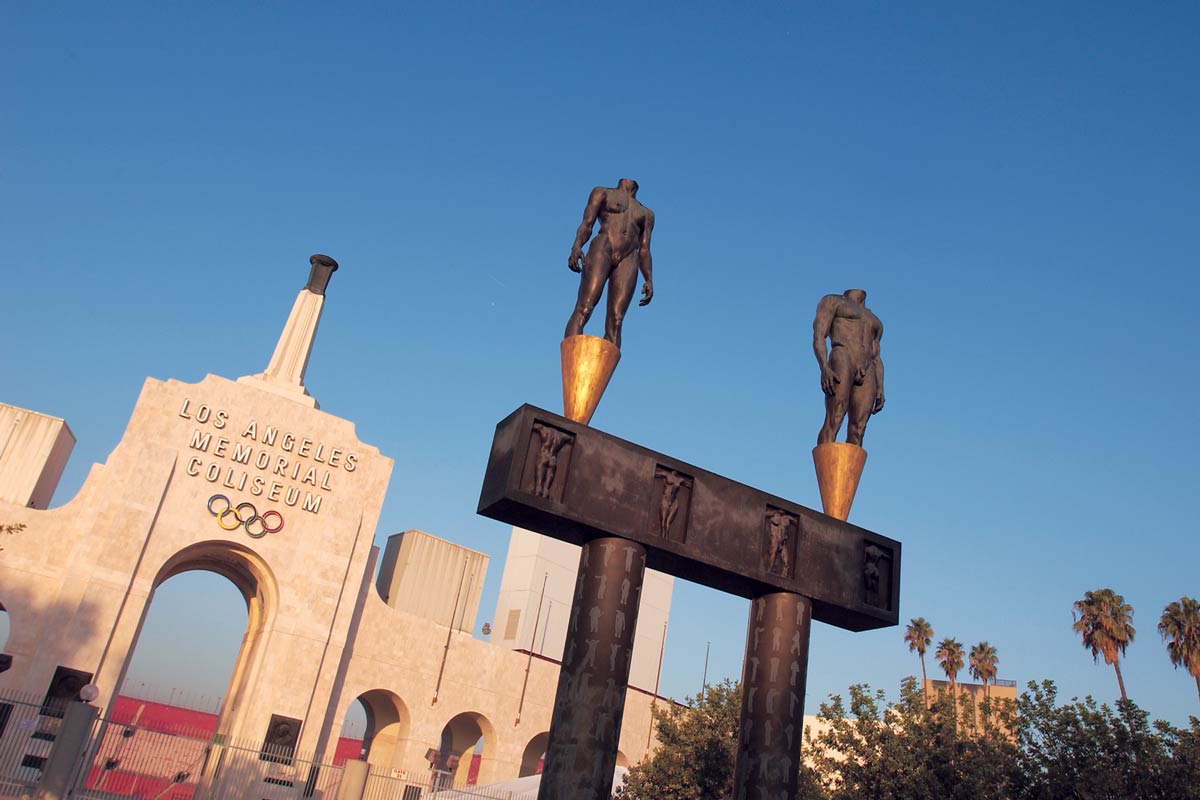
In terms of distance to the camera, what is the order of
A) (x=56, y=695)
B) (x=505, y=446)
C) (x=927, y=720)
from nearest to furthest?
(x=505, y=446) < (x=927, y=720) < (x=56, y=695)

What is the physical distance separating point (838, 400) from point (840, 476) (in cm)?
88

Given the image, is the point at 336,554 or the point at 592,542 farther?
the point at 336,554

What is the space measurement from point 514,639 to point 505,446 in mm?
47162

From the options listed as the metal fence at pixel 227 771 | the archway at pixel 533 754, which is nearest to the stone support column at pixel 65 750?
the metal fence at pixel 227 771

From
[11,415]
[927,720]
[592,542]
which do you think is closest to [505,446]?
[592,542]

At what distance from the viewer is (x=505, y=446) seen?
7.98 meters

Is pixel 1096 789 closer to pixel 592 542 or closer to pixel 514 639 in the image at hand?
pixel 592 542

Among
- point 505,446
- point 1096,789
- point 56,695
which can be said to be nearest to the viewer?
point 505,446

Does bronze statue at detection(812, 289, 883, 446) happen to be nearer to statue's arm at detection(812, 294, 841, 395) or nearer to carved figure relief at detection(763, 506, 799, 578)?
statue's arm at detection(812, 294, 841, 395)

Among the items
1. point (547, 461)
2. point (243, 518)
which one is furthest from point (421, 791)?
point (547, 461)

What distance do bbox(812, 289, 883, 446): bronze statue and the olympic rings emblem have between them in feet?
91.5

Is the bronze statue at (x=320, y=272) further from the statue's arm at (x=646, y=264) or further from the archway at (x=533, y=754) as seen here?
the statue's arm at (x=646, y=264)

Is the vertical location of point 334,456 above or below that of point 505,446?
above

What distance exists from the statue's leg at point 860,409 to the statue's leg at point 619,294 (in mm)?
2846
